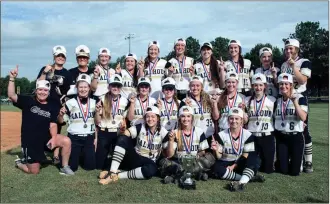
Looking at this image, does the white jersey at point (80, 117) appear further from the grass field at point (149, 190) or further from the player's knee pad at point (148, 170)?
the player's knee pad at point (148, 170)

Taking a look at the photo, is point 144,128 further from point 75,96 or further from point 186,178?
point 75,96

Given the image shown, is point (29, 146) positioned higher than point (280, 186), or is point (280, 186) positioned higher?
point (29, 146)

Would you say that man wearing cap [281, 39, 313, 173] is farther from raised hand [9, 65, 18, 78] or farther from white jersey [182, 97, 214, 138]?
raised hand [9, 65, 18, 78]

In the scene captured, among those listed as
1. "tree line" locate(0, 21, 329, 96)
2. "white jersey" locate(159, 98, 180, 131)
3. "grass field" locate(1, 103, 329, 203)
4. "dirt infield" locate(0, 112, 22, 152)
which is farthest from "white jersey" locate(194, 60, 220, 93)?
"tree line" locate(0, 21, 329, 96)

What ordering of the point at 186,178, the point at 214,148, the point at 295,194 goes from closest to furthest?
the point at 295,194, the point at 186,178, the point at 214,148

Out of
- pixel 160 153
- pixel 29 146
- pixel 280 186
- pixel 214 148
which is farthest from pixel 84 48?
pixel 280 186

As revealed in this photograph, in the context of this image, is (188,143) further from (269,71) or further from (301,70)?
(301,70)

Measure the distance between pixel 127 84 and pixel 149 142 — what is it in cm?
198

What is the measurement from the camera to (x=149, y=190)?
6105 mm

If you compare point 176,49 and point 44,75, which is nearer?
point 44,75

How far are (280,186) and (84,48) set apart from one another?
5050 millimetres

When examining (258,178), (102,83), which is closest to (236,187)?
(258,178)

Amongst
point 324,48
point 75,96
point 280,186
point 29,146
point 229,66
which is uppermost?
point 324,48

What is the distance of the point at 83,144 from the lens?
25.8ft
